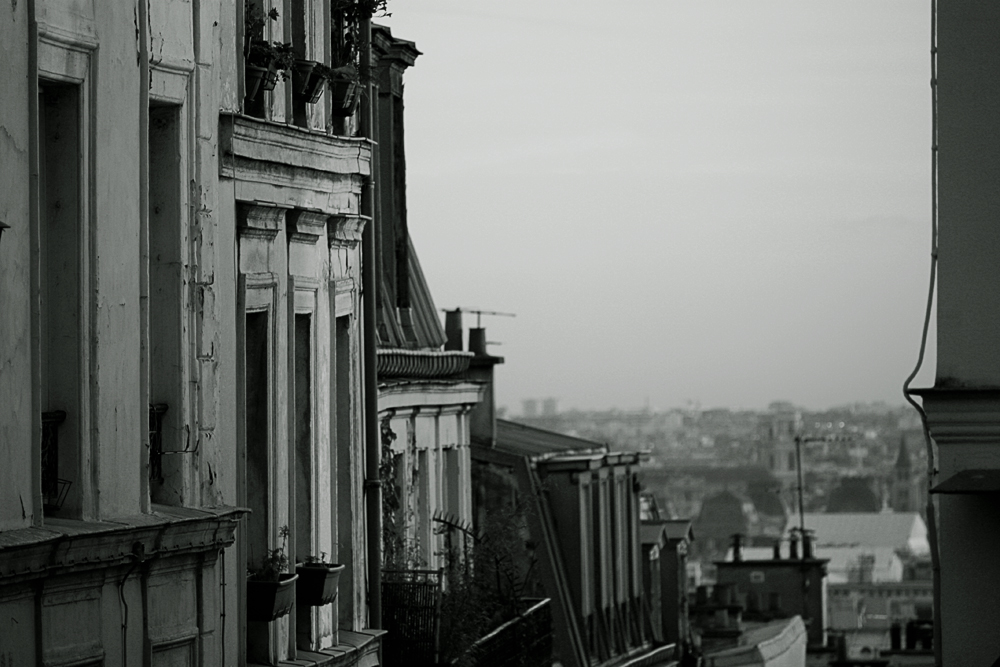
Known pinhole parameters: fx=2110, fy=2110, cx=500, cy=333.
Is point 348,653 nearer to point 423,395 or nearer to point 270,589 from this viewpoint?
point 270,589

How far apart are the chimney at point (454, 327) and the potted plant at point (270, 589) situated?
12555 millimetres

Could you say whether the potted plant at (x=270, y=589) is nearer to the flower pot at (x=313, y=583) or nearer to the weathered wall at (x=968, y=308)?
the flower pot at (x=313, y=583)

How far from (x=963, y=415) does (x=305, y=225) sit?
472cm

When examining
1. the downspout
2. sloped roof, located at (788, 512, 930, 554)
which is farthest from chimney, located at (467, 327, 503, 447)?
sloped roof, located at (788, 512, 930, 554)

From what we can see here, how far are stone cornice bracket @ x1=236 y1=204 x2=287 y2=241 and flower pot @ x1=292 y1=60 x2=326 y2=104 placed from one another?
99cm

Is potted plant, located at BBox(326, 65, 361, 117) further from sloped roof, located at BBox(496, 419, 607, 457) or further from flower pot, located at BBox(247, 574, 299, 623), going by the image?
sloped roof, located at BBox(496, 419, 607, 457)

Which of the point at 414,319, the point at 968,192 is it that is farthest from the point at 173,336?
the point at 414,319

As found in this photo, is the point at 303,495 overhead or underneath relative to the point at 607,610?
overhead

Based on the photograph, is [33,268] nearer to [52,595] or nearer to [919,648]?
[52,595]

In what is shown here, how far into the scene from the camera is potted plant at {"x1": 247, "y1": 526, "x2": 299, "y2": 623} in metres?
13.0

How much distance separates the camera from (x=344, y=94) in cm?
1521

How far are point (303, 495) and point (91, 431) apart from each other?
12.0 feet

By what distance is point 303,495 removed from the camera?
1435 centimetres

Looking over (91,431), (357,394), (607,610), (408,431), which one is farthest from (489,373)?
(91,431)
